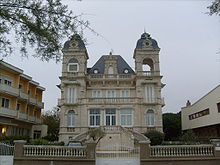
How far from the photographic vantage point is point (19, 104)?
31.4 m

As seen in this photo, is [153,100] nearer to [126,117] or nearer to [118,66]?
[126,117]

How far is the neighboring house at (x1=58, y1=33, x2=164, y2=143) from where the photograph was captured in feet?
99.8

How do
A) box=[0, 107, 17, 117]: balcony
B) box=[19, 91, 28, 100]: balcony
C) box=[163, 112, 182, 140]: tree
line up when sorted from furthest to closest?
box=[163, 112, 182, 140]: tree
box=[19, 91, 28, 100]: balcony
box=[0, 107, 17, 117]: balcony

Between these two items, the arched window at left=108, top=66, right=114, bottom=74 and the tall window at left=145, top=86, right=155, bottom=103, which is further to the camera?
the arched window at left=108, top=66, right=114, bottom=74

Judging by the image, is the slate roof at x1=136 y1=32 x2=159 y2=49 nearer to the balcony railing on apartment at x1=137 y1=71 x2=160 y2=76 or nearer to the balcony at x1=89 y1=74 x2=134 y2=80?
the balcony railing on apartment at x1=137 y1=71 x2=160 y2=76

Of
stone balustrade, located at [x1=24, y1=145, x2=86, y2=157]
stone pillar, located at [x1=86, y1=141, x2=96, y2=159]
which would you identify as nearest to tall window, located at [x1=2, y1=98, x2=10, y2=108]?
stone balustrade, located at [x1=24, y1=145, x2=86, y2=157]

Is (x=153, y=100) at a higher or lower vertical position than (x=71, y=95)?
lower

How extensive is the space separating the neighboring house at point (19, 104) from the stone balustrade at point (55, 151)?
1316 centimetres

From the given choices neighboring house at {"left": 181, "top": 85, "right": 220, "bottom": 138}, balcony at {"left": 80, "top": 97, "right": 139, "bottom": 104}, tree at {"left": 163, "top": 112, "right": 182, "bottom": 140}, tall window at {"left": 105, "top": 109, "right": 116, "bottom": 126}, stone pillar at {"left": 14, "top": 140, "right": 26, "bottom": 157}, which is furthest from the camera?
tree at {"left": 163, "top": 112, "right": 182, "bottom": 140}

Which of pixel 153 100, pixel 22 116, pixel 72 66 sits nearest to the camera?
pixel 22 116

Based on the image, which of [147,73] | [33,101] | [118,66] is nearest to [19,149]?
[33,101]

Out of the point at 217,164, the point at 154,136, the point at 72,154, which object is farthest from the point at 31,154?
the point at 154,136

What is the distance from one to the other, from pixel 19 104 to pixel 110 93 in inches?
487

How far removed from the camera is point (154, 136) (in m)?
25.9
